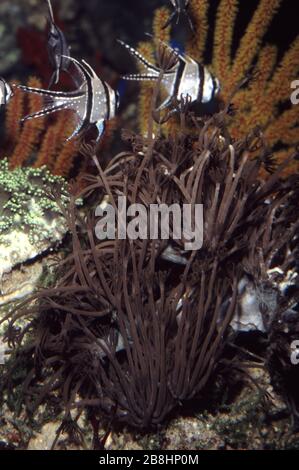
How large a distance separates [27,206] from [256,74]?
2.62 meters

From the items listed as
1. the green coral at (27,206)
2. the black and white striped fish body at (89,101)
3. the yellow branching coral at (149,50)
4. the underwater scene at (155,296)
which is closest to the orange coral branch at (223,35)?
the yellow branching coral at (149,50)

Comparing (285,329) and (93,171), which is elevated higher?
(93,171)

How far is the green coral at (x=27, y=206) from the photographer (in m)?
3.45

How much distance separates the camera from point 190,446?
9.83ft

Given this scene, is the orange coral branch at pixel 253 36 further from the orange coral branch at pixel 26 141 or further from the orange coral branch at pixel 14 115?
the orange coral branch at pixel 14 115

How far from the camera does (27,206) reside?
3.55 meters

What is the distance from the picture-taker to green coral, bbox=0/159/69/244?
3451mm

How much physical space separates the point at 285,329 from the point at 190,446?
1.03m

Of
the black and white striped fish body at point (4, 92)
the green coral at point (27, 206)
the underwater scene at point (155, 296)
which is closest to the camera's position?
the underwater scene at point (155, 296)

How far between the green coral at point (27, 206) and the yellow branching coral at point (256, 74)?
1593 mm
